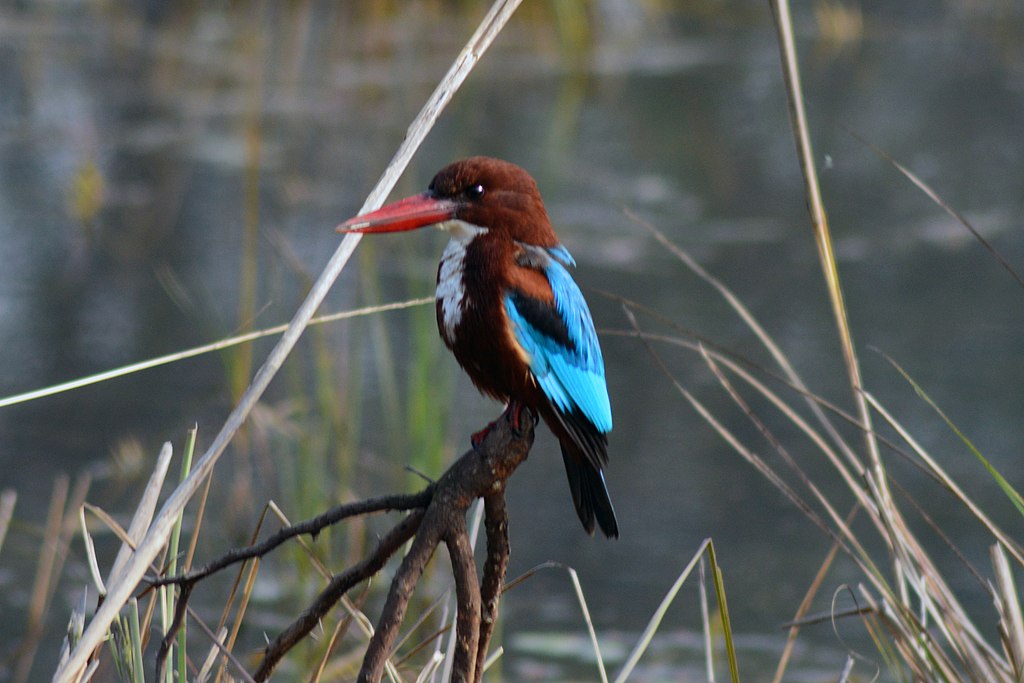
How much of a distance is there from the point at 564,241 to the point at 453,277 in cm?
338

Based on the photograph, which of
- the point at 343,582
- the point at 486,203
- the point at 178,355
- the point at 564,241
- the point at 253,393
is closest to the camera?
the point at 253,393

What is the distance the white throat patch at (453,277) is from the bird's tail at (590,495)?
0.64ft

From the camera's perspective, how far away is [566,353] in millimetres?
1435

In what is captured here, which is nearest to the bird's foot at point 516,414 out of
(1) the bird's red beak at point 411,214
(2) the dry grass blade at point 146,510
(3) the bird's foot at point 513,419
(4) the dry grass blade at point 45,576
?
(3) the bird's foot at point 513,419

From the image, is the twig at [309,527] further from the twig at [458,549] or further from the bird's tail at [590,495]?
the bird's tail at [590,495]

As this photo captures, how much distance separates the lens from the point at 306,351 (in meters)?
3.94

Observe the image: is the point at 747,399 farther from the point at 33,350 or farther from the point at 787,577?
the point at 33,350

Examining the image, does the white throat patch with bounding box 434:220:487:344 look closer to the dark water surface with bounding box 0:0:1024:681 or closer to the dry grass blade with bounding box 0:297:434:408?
the dry grass blade with bounding box 0:297:434:408

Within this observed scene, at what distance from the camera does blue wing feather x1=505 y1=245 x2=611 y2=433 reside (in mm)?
1402

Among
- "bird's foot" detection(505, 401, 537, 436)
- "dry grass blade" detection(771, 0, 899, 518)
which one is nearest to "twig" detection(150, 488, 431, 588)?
"bird's foot" detection(505, 401, 537, 436)

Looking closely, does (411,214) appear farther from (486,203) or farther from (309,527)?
(309,527)

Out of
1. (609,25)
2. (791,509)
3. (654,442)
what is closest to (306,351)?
(654,442)

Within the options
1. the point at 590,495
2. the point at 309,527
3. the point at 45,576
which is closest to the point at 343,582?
the point at 309,527

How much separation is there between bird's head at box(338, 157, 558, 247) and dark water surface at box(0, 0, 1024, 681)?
2.64ft
